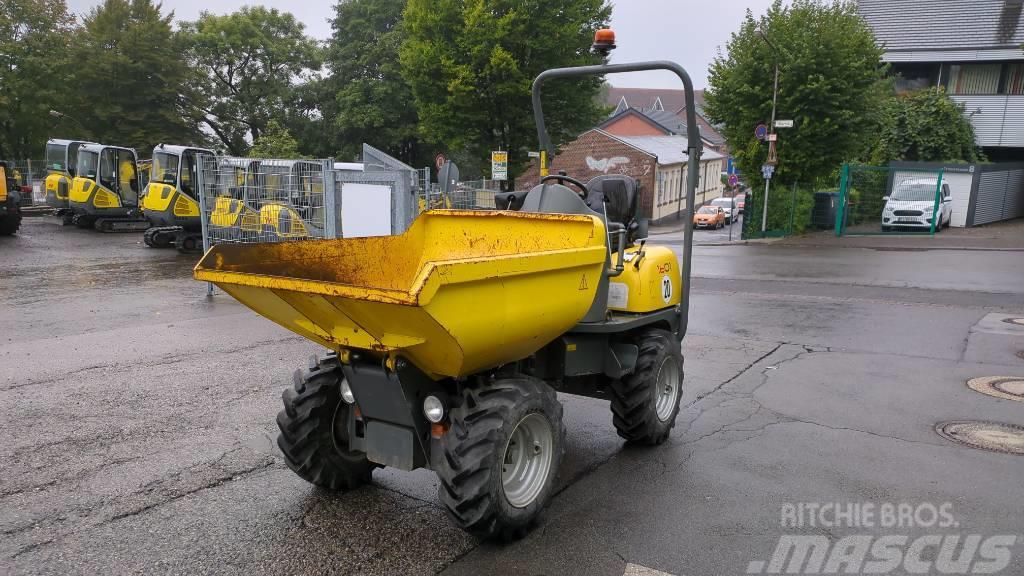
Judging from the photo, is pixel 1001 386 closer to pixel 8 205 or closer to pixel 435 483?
pixel 435 483

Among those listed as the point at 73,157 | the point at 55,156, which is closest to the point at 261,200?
the point at 73,157

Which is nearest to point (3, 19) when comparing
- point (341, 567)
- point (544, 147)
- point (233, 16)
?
point (233, 16)

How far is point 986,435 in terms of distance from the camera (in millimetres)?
5625

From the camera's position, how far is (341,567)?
3.60 metres

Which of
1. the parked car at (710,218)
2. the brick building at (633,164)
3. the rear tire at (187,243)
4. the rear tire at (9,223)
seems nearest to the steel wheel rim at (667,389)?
the rear tire at (187,243)

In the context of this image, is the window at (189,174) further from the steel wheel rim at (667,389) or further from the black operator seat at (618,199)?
the steel wheel rim at (667,389)

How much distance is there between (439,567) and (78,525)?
2.09m

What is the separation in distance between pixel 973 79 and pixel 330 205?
1267 inches

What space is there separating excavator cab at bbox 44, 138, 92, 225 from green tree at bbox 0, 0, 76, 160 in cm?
1178

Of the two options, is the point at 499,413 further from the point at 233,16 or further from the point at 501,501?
the point at 233,16

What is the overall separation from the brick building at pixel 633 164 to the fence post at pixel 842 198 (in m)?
14.9

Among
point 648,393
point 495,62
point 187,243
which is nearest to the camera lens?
point 648,393

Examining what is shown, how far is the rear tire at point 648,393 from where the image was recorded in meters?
5.03

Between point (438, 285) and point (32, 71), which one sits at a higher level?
point (32, 71)
